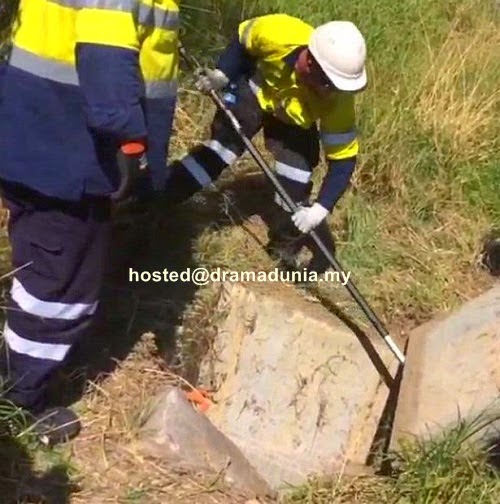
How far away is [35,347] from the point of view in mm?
3486

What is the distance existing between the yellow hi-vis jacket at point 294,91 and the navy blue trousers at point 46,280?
3.92 feet

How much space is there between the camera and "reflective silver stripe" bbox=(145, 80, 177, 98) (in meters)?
3.34

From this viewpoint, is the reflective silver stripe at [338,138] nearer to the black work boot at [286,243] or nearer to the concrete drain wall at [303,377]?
the black work boot at [286,243]

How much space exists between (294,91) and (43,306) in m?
1.45

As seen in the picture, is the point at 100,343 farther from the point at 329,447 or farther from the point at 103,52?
the point at 103,52

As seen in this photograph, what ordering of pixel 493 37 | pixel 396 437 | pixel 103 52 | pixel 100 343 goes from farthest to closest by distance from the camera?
pixel 493 37 → pixel 100 343 → pixel 396 437 → pixel 103 52

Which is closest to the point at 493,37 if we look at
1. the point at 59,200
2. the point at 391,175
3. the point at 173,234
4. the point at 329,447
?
the point at 391,175

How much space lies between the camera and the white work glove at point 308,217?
4320 mm

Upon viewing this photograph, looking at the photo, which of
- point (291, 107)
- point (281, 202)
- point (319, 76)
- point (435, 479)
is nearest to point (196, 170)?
point (281, 202)

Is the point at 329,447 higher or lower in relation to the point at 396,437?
lower

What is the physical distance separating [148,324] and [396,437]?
1.03 meters

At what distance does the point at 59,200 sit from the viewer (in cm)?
331

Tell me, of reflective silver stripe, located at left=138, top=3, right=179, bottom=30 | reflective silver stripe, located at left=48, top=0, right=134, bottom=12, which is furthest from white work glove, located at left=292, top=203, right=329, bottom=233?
reflective silver stripe, located at left=48, top=0, right=134, bottom=12

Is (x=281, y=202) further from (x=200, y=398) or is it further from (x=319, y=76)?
(x=200, y=398)
